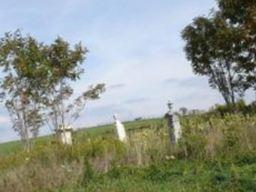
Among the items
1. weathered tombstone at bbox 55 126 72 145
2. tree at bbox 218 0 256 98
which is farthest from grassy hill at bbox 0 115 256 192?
tree at bbox 218 0 256 98

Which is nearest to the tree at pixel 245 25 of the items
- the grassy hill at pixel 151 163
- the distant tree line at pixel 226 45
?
the distant tree line at pixel 226 45

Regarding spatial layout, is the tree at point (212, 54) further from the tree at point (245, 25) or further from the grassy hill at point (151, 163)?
the grassy hill at point (151, 163)

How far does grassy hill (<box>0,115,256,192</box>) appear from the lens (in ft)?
41.1

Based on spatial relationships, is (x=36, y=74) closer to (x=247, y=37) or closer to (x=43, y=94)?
(x=43, y=94)

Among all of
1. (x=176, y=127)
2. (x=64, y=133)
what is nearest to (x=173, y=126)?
(x=176, y=127)

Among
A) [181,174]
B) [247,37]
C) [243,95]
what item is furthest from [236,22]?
[181,174]

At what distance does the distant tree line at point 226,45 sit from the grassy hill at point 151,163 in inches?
377

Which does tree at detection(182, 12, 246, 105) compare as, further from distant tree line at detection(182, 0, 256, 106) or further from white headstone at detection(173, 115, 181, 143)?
white headstone at detection(173, 115, 181, 143)

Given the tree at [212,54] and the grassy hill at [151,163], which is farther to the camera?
the tree at [212,54]

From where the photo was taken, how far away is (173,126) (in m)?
18.5

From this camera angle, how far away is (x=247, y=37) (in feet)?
91.7

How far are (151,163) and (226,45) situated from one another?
15563 millimetres

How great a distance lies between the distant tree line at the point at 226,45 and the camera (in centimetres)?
2792

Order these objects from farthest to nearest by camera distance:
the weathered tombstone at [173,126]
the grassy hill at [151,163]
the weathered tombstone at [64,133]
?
the weathered tombstone at [64,133]
the weathered tombstone at [173,126]
the grassy hill at [151,163]
